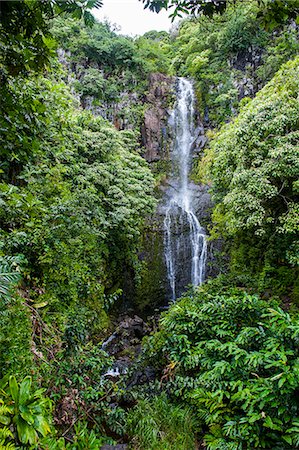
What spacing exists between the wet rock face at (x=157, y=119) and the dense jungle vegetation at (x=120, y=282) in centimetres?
502

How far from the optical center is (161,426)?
3422 mm

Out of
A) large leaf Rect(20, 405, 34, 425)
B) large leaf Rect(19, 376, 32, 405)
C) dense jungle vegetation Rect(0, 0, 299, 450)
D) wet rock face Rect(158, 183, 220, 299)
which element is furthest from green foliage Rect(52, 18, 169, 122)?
large leaf Rect(20, 405, 34, 425)

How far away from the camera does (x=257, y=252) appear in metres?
6.98

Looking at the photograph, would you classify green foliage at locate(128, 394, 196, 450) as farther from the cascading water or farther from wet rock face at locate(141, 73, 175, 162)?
wet rock face at locate(141, 73, 175, 162)

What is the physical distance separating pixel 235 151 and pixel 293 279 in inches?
116

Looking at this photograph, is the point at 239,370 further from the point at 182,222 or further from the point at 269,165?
the point at 182,222

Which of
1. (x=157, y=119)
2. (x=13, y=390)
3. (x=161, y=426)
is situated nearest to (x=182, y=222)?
(x=157, y=119)

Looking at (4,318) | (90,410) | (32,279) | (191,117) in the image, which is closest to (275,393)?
(90,410)

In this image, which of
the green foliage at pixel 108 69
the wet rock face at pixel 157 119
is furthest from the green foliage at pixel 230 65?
the green foliage at pixel 108 69

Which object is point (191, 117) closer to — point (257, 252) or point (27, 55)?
point (257, 252)

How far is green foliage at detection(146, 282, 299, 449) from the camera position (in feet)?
8.66

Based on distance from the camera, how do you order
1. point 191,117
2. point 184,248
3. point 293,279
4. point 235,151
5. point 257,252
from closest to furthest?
point 293,279 → point 235,151 → point 257,252 → point 184,248 → point 191,117

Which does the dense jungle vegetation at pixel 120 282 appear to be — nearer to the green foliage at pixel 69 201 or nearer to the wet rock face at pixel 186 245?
the green foliage at pixel 69 201

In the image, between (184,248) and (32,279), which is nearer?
(32,279)
